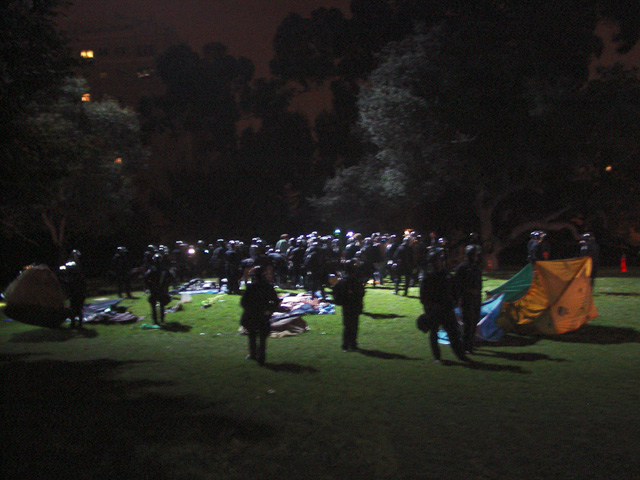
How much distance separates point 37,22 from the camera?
32.6 feet

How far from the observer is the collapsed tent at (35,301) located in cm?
1358

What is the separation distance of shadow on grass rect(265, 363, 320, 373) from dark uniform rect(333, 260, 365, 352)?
148 cm

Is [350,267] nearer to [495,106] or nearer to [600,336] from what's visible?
[600,336]

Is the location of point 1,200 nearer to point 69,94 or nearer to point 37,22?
point 37,22

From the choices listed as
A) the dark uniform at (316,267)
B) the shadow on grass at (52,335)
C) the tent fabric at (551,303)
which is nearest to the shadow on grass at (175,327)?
the shadow on grass at (52,335)

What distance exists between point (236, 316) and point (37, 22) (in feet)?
27.4

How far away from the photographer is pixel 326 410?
6.73m

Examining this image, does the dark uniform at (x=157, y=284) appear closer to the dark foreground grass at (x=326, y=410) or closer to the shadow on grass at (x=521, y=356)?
the dark foreground grass at (x=326, y=410)

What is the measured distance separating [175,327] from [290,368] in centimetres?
579

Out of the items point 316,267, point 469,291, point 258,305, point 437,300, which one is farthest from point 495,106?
point 258,305

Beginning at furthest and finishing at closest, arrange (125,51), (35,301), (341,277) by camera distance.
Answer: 1. (125,51)
2. (35,301)
3. (341,277)

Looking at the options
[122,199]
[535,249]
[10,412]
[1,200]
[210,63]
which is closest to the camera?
[10,412]

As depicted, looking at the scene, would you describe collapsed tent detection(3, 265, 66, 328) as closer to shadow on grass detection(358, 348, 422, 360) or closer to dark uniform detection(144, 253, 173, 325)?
dark uniform detection(144, 253, 173, 325)

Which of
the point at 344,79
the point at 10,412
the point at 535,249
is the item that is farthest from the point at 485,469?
the point at 344,79
